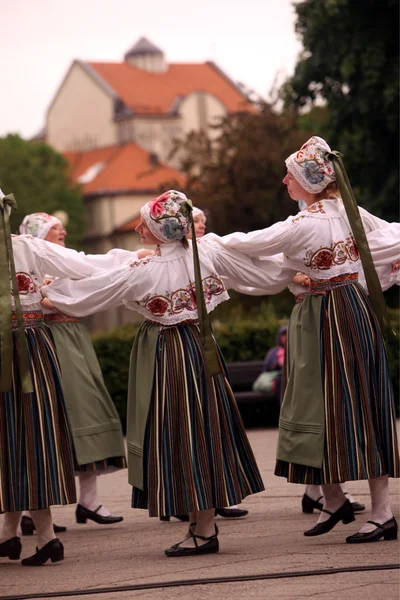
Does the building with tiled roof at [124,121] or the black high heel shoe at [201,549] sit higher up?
the building with tiled roof at [124,121]

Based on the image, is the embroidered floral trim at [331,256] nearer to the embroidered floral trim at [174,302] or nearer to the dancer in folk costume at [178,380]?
the dancer in folk costume at [178,380]

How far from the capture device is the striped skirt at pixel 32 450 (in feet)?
23.1

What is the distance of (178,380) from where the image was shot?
707 centimetres

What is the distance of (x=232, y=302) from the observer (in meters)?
23.1

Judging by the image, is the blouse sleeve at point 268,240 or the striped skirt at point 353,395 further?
the blouse sleeve at point 268,240

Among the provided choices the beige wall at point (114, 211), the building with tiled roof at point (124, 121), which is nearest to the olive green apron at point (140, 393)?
the building with tiled roof at point (124, 121)

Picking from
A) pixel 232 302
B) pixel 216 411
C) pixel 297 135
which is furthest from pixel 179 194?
pixel 297 135

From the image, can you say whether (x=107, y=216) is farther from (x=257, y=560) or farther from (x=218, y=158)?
(x=257, y=560)

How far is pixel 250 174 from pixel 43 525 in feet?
65.1

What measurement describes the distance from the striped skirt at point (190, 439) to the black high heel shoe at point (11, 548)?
2.40 ft

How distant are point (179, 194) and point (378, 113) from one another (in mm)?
16863

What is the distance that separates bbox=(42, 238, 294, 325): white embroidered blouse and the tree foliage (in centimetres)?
1857

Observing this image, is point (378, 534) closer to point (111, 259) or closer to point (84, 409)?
point (111, 259)

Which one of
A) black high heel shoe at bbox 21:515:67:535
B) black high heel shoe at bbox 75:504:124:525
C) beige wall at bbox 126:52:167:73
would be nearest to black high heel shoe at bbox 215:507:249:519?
black high heel shoe at bbox 75:504:124:525
